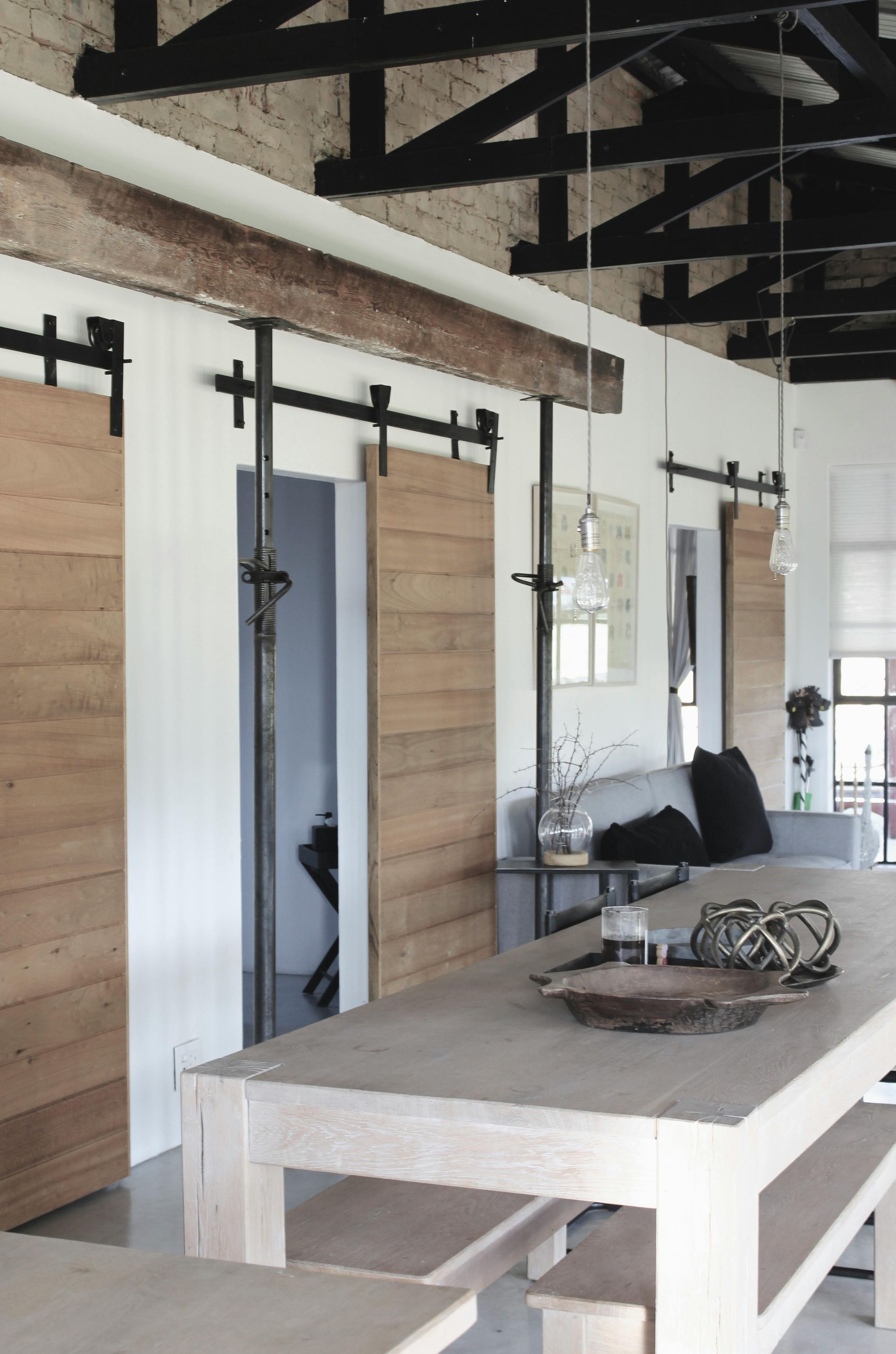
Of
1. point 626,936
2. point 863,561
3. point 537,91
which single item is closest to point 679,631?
point 863,561

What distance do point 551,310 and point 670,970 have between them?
4202mm

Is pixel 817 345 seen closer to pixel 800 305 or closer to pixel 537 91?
pixel 800 305

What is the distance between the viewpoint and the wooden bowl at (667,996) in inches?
88.4

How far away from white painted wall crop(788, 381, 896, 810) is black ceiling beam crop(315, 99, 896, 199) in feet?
16.3

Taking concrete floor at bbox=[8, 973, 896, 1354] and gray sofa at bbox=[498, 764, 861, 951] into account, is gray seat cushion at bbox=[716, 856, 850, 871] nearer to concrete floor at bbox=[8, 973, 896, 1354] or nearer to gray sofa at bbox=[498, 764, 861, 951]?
gray sofa at bbox=[498, 764, 861, 951]

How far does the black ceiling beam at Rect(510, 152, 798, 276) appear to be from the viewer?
5668 millimetres

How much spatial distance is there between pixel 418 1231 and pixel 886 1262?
1268mm

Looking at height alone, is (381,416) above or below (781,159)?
below

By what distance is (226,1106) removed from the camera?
2.05 metres

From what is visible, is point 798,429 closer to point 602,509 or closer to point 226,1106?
point 602,509

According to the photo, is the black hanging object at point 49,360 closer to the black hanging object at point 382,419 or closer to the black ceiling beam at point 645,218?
the black hanging object at point 382,419

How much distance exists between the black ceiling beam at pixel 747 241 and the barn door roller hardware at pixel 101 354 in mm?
2496

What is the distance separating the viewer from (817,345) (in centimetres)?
796

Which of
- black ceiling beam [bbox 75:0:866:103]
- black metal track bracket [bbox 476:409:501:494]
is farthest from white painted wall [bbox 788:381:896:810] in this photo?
black ceiling beam [bbox 75:0:866:103]
